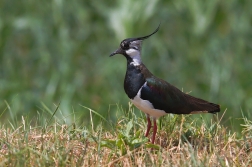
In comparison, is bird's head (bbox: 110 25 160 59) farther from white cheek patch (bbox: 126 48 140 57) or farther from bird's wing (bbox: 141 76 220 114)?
bird's wing (bbox: 141 76 220 114)

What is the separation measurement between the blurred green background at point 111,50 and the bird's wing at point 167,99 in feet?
11.9

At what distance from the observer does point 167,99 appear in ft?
21.3

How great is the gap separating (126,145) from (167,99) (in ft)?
2.11

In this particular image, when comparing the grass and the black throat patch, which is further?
the black throat patch

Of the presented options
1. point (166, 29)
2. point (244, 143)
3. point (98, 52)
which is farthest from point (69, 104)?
point (244, 143)

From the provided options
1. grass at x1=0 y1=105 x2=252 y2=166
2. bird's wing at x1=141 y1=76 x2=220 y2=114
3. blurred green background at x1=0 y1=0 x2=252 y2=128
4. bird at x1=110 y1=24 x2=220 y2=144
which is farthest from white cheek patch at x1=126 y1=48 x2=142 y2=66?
blurred green background at x1=0 y1=0 x2=252 y2=128

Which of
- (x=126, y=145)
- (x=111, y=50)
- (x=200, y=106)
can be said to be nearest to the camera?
(x=126, y=145)

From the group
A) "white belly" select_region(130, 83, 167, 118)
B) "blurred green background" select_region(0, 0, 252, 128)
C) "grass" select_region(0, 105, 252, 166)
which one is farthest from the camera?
"blurred green background" select_region(0, 0, 252, 128)

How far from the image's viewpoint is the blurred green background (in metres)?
10.4

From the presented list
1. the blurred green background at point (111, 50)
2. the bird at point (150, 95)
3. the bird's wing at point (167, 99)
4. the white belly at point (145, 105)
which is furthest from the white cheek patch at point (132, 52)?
the blurred green background at point (111, 50)

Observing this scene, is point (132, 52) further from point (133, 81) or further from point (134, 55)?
point (133, 81)

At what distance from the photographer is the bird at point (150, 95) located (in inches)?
253

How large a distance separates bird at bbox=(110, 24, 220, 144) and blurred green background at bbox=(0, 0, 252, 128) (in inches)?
141

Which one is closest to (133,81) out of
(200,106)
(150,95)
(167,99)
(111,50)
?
(150,95)
